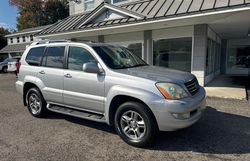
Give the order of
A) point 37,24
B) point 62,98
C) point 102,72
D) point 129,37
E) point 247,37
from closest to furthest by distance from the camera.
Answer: point 102,72
point 62,98
point 129,37
point 247,37
point 37,24

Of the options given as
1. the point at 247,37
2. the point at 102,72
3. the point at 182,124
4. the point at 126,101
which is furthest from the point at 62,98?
the point at 247,37

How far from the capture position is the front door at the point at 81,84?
4.31m

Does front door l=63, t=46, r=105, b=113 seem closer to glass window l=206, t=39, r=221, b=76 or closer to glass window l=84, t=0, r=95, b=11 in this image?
glass window l=206, t=39, r=221, b=76

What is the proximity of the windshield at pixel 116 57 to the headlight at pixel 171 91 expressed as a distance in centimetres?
119

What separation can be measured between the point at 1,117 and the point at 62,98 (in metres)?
2.32

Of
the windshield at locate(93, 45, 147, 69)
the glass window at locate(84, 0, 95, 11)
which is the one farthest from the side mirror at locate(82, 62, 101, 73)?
the glass window at locate(84, 0, 95, 11)

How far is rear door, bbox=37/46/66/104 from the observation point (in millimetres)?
5043

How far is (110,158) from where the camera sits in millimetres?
3492

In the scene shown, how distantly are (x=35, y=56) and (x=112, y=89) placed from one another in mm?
2969

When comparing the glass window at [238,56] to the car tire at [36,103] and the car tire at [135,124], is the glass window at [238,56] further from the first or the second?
the car tire at [36,103]

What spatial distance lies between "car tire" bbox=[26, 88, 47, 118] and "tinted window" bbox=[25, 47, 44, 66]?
76 cm

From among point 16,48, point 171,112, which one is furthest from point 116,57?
point 16,48

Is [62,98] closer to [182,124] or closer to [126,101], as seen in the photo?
[126,101]

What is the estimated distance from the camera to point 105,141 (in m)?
4.17
